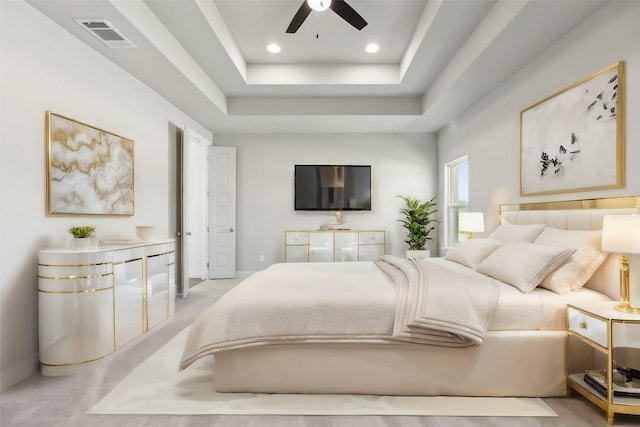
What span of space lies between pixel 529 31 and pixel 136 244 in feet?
12.0

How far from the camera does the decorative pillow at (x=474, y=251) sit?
9.41 feet

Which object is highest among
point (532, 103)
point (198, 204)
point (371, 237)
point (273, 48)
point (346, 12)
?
point (273, 48)

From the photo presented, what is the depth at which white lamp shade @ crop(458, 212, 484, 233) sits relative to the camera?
3.75 m

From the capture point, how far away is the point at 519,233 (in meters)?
2.84

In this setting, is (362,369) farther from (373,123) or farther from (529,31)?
(373,123)

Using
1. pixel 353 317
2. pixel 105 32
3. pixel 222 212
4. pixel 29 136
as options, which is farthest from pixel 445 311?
pixel 222 212

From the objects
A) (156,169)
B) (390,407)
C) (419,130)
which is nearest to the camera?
(390,407)

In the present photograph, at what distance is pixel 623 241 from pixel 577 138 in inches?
43.4

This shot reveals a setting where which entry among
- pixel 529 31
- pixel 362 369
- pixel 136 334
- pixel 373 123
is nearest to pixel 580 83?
pixel 529 31

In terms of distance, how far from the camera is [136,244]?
285cm

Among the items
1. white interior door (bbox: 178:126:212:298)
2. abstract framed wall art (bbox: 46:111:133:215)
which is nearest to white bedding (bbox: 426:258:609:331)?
abstract framed wall art (bbox: 46:111:133:215)

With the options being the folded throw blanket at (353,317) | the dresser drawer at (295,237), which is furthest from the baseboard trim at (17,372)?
the dresser drawer at (295,237)

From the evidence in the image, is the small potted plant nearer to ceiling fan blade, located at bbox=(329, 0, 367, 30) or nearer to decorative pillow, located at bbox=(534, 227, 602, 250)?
ceiling fan blade, located at bbox=(329, 0, 367, 30)

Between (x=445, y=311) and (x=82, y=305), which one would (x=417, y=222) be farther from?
(x=82, y=305)
